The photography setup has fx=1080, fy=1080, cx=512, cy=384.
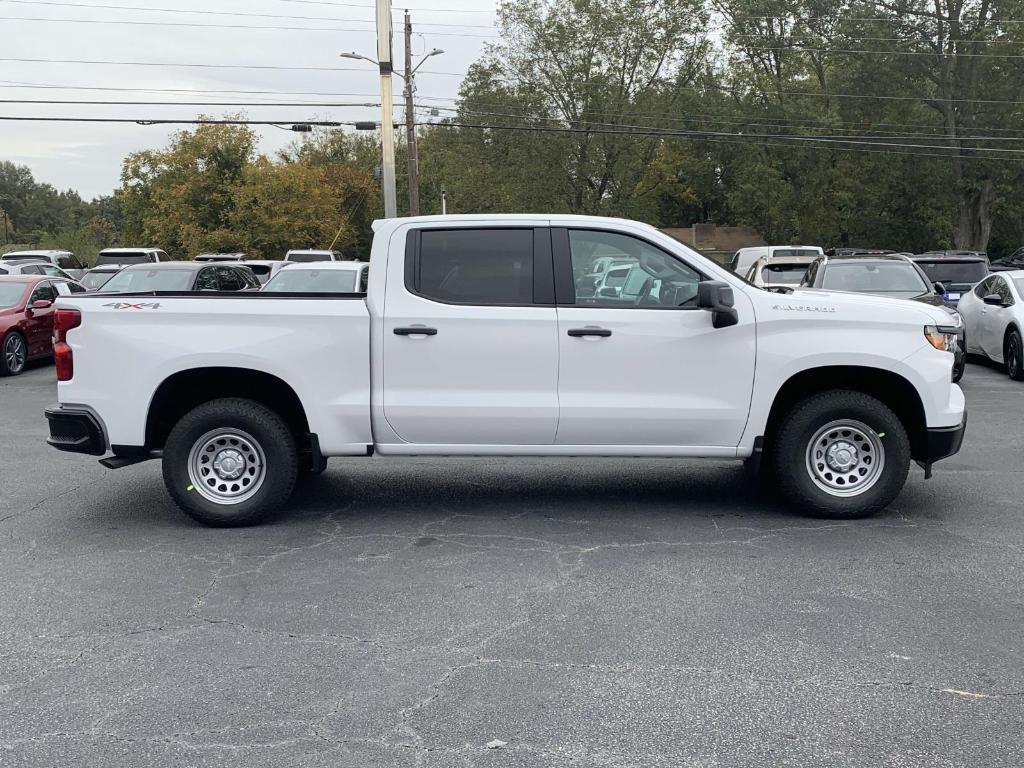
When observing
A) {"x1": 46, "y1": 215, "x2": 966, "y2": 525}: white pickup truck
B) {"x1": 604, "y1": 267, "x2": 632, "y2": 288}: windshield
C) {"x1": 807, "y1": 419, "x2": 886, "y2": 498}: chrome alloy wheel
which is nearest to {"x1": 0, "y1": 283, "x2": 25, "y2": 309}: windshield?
{"x1": 46, "y1": 215, "x2": 966, "y2": 525}: white pickup truck

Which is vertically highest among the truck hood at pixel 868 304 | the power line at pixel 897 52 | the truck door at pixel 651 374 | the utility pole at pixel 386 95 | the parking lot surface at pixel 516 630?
the power line at pixel 897 52

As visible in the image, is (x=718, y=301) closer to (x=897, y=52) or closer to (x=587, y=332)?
(x=587, y=332)

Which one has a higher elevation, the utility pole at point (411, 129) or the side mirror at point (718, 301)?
the utility pole at point (411, 129)

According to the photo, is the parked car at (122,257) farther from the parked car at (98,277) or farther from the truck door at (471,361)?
the truck door at (471,361)

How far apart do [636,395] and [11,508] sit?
176 inches

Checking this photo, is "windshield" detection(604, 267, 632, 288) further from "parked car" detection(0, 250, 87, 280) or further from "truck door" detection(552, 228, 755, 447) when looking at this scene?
"parked car" detection(0, 250, 87, 280)

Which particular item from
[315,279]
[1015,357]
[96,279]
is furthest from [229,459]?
[96,279]

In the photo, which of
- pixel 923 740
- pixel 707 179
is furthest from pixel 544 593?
pixel 707 179

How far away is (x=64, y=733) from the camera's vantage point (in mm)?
3953

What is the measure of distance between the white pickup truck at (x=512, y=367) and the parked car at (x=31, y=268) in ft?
75.6

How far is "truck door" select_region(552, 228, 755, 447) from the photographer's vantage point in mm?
6766

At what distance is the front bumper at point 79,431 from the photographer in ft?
22.5

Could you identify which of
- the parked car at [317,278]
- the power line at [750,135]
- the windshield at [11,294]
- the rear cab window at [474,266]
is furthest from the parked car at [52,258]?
the rear cab window at [474,266]

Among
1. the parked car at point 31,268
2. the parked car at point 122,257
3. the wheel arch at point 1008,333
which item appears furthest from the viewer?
the parked car at point 31,268
